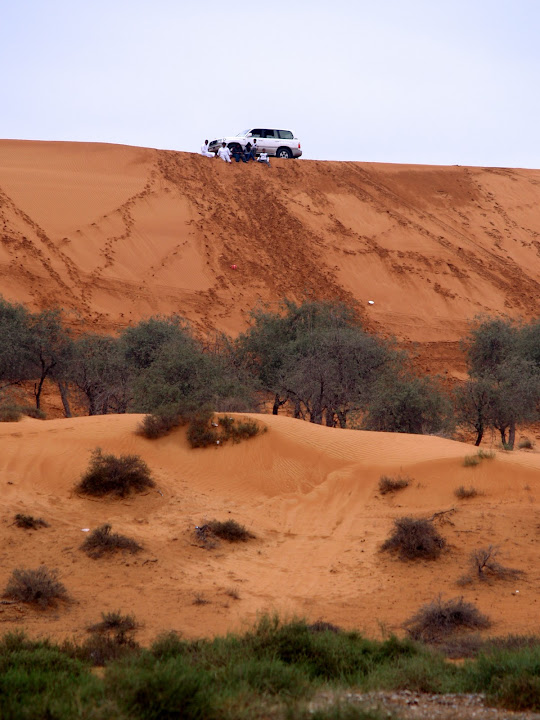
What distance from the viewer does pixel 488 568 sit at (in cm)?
1011

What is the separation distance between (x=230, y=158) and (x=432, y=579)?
36501 mm

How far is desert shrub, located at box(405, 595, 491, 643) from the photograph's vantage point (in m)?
8.09

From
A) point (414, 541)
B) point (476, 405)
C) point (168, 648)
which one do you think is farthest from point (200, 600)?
point (476, 405)

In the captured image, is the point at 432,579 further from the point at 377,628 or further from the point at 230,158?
the point at 230,158

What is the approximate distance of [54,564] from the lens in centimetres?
976

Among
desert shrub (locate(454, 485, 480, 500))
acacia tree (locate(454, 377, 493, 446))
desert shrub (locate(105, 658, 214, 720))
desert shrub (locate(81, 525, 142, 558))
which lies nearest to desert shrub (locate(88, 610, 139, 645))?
desert shrub (locate(81, 525, 142, 558))

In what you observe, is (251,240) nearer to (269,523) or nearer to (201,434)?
(201,434)

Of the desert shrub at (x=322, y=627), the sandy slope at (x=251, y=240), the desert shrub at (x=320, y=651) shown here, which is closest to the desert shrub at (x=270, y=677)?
the desert shrub at (x=320, y=651)

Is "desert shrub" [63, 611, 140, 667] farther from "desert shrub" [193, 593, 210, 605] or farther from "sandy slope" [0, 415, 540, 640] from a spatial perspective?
"desert shrub" [193, 593, 210, 605]

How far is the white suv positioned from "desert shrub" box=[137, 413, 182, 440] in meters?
31.4

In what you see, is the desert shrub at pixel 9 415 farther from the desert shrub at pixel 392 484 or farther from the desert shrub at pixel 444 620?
the desert shrub at pixel 444 620

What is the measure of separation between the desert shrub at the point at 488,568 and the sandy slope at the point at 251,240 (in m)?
22.4

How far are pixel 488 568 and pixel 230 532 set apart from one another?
3548 mm

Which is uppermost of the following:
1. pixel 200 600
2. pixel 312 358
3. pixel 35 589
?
pixel 312 358
